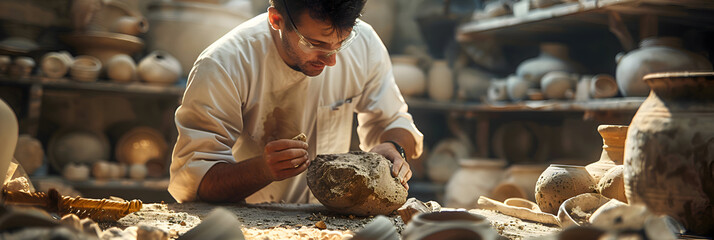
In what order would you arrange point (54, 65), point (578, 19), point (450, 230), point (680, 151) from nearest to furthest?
point (450, 230) → point (680, 151) → point (578, 19) → point (54, 65)

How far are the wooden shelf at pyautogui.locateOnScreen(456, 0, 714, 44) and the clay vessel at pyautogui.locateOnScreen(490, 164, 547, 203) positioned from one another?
118 cm

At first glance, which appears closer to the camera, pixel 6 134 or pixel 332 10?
pixel 6 134

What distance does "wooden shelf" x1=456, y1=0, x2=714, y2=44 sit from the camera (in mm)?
3428

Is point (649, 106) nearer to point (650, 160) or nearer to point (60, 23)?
point (650, 160)

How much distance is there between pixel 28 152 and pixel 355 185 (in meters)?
3.50

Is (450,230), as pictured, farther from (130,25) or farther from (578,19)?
(130,25)

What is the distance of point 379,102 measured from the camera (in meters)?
2.62

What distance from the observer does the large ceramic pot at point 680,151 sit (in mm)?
1355

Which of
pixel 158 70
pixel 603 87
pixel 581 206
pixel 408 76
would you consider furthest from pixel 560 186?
pixel 158 70

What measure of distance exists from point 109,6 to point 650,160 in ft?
15.4

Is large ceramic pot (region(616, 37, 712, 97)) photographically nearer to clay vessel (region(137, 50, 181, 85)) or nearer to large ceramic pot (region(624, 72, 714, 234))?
large ceramic pot (region(624, 72, 714, 234))

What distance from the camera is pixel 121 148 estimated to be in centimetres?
494

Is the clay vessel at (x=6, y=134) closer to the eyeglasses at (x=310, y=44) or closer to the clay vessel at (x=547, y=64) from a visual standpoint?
the eyeglasses at (x=310, y=44)

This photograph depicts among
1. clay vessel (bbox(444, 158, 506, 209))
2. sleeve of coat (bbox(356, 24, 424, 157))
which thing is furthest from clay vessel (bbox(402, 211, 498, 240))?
clay vessel (bbox(444, 158, 506, 209))
